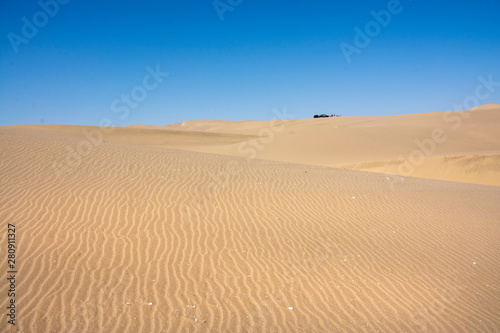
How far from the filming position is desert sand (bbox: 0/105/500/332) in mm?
4230

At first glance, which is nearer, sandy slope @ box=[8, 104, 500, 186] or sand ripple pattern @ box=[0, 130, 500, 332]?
sand ripple pattern @ box=[0, 130, 500, 332]

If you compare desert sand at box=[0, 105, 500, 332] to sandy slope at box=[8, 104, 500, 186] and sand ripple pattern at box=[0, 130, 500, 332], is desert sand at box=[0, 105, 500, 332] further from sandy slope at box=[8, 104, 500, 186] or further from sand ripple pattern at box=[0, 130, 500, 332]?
sandy slope at box=[8, 104, 500, 186]

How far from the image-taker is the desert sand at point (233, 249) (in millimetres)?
4230

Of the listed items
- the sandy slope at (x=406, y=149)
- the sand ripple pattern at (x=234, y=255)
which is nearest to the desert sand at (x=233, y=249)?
the sand ripple pattern at (x=234, y=255)

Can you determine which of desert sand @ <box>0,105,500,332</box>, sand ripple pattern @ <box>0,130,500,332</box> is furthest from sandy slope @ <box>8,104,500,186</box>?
sand ripple pattern @ <box>0,130,500,332</box>

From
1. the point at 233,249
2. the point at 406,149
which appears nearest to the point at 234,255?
the point at 233,249

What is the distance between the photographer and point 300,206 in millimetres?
8820

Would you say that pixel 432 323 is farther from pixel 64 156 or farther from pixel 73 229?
pixel 64 156

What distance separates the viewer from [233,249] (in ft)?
19.8

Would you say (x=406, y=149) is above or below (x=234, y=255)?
above

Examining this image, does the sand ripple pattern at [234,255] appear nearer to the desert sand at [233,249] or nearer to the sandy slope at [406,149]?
the desert sand at [233,249]

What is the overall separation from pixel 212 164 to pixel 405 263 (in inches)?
344

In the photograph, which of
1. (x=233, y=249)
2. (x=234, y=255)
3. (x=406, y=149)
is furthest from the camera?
(x=406, y=149)

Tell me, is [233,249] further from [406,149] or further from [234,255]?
[406,149]
